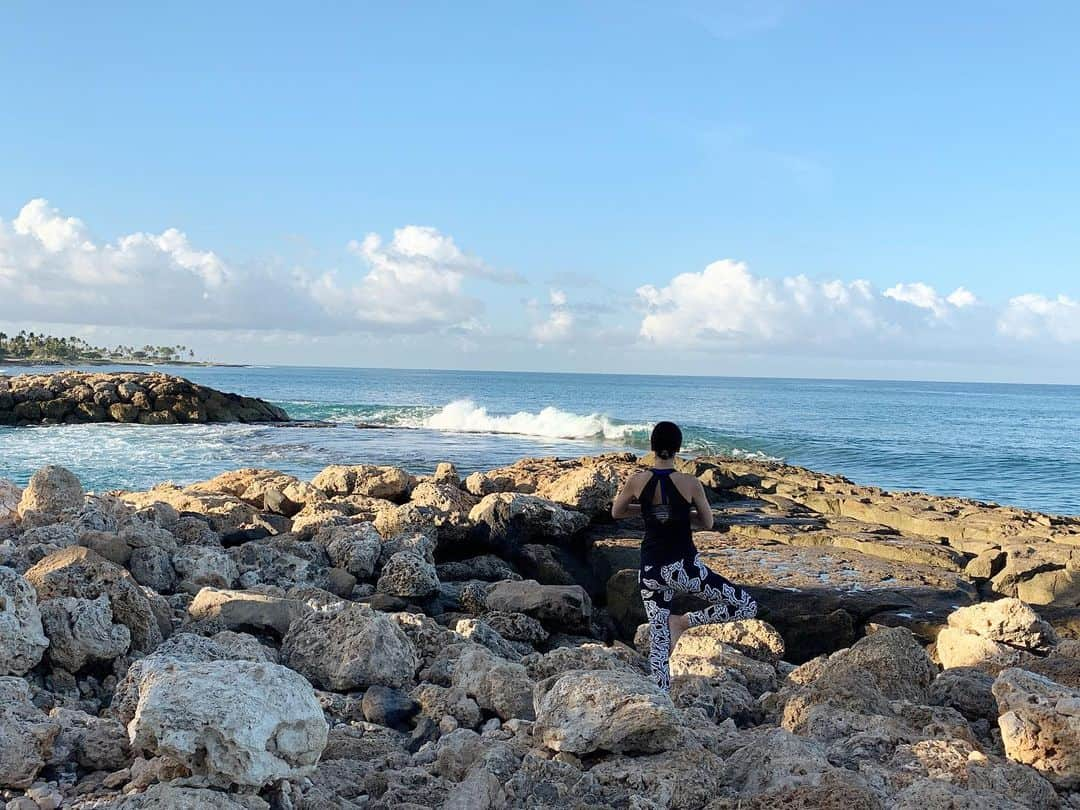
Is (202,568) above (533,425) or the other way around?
above

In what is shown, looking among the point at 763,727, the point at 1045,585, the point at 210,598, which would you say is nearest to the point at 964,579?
the point at 1045,585

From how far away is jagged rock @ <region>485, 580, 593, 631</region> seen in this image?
28.4 feet

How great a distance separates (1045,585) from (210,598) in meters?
9.31

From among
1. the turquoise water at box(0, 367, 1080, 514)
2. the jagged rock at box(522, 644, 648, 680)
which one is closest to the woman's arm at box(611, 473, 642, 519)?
the jagged rock at box(522, 644, 648, 680)

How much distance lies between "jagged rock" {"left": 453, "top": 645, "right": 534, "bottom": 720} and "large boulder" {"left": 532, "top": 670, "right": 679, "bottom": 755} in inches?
34.2

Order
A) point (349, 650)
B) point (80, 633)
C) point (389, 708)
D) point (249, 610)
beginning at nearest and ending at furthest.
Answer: point (389, 708) < point (80, 633) < point (349, 650) < point (249, 610)

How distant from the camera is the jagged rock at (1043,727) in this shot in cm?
439

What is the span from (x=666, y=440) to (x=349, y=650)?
253cm

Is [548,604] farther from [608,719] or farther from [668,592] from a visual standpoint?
[608,719]

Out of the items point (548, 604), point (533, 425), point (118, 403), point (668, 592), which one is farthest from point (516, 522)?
point (118, 403)

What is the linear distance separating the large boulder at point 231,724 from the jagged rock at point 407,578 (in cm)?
515

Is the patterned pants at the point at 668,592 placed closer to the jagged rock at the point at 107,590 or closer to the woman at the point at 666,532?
the woman at the point at 666,532

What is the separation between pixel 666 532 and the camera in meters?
6.19

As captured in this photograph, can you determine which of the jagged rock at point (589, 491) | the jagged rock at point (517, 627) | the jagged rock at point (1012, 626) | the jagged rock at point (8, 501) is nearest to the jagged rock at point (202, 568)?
the jagged rock at point (8, 501)
